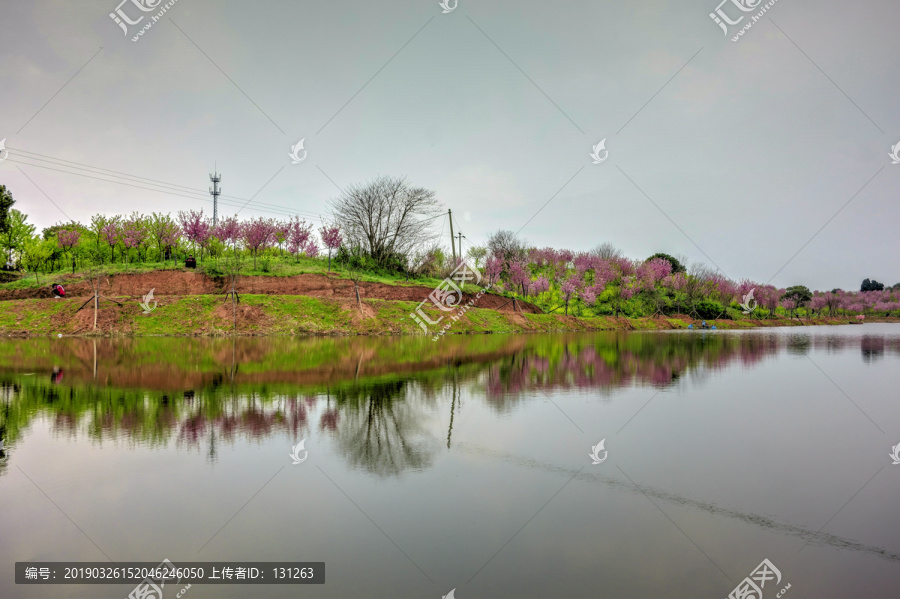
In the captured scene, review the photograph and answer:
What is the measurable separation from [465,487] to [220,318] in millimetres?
37026

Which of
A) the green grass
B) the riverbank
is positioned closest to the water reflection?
the riverbank

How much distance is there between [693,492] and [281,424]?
6986mm

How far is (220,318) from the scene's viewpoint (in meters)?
38.2

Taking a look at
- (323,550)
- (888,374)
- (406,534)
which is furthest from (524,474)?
(888,374)

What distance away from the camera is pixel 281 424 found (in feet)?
30.2

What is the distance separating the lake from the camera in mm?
4234

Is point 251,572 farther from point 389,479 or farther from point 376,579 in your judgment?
point 389,479

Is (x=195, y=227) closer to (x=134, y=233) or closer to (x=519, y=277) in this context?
(x=134, y=233)

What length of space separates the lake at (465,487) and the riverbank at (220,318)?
24.9 meters

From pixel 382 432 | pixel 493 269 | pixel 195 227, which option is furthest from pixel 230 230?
pixel 382 432

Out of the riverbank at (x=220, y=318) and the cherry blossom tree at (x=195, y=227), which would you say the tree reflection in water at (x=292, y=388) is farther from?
the cherry blossom tree at (x=195, y=227)

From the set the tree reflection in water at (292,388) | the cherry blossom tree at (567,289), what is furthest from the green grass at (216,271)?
the tree reflection in water at (292,388)

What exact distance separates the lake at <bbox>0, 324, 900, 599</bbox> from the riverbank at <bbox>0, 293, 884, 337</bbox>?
24869 millimetres

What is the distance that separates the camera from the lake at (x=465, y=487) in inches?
167
